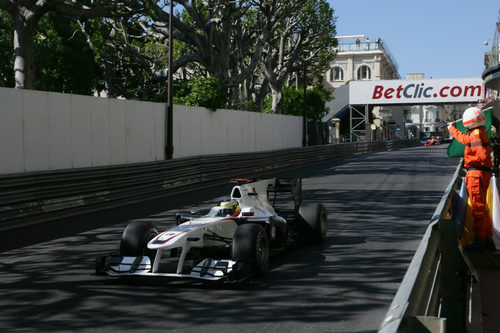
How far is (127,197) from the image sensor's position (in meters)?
15.7

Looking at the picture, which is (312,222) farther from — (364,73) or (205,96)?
(364,73)

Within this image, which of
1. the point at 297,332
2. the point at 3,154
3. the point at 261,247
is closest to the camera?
the point at 297,332

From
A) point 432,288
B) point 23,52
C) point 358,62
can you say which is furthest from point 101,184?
point 358,62

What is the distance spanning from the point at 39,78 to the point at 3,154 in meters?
30.3

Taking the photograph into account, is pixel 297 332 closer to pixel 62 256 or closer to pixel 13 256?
pixel 62 256

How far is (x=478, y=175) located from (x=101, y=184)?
348 inches

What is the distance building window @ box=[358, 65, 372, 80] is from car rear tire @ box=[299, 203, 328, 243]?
90.1 meters

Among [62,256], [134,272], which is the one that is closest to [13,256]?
[62,256]

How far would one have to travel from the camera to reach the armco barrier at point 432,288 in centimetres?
247

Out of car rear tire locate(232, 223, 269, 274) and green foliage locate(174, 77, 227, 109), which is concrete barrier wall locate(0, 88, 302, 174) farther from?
car rear tire locate(232, 223, 269, 274)

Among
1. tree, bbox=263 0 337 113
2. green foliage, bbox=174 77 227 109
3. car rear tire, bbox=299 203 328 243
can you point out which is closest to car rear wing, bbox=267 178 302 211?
car rear tire, bbox=299 203 328 243

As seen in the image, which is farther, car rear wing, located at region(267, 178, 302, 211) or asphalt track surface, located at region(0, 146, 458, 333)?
car rear wing, located at region(267, 178, 302, 211)

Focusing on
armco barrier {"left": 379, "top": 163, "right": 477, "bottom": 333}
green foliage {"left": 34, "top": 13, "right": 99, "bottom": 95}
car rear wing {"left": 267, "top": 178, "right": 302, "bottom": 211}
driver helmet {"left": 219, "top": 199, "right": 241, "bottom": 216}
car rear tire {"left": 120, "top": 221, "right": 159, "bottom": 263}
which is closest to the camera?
armco barrier {"left": 379, "top": 163, "right": 477, "bottom": 333}

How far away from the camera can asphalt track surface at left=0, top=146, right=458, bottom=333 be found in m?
5.20
